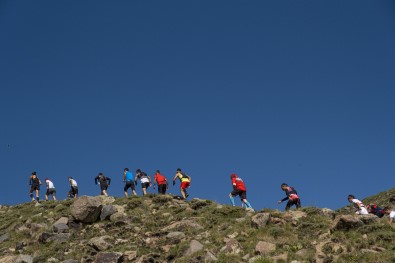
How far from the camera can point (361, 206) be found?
68.0 feet

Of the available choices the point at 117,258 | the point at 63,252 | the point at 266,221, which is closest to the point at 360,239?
the point at 266,221

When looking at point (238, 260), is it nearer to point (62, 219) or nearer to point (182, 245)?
point (182, 245)

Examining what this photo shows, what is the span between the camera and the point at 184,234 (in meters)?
19.8

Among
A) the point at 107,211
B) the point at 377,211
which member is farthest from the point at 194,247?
the point at 377,211

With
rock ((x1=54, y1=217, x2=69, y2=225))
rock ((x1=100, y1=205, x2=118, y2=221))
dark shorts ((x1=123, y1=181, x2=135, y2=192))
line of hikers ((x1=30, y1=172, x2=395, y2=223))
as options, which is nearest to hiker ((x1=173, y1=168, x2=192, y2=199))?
line of hikers ((x1=30, y1=172, x2=395, y2=223))

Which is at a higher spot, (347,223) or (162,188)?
(162,188)

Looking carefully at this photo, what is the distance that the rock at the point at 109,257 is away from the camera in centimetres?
1800

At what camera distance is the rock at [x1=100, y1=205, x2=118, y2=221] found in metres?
23.7

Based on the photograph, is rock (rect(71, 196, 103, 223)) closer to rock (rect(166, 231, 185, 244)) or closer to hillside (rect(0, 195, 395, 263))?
hillside (rect(0, 195, 395, 263))

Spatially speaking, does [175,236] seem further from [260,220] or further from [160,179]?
[160,179]

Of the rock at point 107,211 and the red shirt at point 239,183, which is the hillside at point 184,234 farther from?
the red shirt at point 239,183

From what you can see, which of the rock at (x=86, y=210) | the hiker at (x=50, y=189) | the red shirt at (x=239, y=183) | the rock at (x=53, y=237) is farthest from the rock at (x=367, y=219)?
the hiker at (x=50, y=189)

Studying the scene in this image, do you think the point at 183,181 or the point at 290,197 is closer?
the point at 290,197

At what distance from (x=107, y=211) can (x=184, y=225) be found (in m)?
5.65
